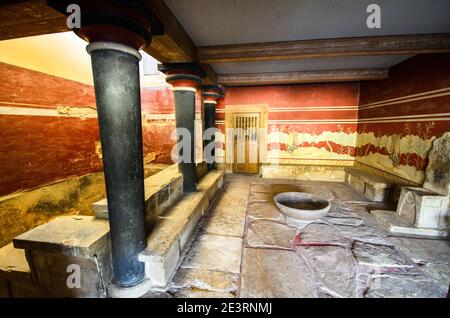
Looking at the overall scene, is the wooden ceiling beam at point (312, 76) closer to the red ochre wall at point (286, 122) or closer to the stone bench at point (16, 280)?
the red ochre wall at point (286, 122)

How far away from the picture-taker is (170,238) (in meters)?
2.39

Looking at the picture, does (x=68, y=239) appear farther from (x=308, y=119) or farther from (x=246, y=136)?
(x=308, y=119)

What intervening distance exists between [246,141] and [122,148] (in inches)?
215

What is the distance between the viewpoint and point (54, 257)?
1.99 m

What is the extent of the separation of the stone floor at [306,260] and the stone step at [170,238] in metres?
0.13

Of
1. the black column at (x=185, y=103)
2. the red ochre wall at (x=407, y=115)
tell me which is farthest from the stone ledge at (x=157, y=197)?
the red ochre wall at (x=407, y=115)

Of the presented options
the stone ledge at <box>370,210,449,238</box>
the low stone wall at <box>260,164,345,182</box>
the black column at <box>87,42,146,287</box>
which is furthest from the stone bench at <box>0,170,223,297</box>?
the low stone wall at <box>260,164,345,182</box>

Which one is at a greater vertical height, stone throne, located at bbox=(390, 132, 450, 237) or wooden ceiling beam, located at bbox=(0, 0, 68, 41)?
wooden ceiling beam, located at bbox=(0, 0, 68, 41)

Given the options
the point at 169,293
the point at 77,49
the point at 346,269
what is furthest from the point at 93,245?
the point at 77,49

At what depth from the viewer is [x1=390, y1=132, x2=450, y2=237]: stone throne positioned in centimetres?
312

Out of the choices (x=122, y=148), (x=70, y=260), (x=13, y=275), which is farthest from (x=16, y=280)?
(x=122, y=148)

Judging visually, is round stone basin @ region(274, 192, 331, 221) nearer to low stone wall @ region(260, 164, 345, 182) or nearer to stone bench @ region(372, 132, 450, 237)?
stone bench @ region(372, 132, 450, 237)

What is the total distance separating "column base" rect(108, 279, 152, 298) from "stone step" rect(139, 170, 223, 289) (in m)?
0.11
